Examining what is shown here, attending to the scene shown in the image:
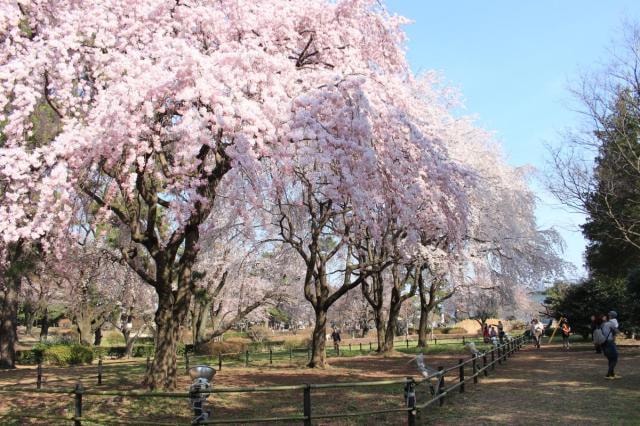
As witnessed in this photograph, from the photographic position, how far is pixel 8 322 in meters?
25.0

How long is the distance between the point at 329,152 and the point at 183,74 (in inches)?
126

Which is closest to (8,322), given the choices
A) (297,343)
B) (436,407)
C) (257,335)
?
(436,407)

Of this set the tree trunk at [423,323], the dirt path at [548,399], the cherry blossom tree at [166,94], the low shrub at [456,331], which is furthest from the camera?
the low shrub at [456,331]

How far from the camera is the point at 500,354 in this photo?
77.6 ft

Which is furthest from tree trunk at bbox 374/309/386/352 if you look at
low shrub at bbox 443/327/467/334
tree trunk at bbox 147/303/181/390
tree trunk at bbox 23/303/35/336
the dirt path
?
low shrub at bbox 443/327/467/334

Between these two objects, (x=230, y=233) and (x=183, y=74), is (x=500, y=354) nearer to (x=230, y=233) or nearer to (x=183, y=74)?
(x=230, y=233)

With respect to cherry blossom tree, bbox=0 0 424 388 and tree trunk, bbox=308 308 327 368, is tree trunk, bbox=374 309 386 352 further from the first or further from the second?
cherry blossom tree, bbox=0 0 424 388

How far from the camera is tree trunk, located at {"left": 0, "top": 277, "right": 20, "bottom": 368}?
81.6ft

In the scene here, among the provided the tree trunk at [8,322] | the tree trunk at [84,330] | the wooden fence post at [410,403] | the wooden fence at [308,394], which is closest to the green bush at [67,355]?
the tree trunk at [8,322]

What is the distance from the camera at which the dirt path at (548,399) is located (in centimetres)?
1051

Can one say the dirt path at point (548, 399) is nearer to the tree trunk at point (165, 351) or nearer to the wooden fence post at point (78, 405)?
the wooden fence post at point (78, 405)

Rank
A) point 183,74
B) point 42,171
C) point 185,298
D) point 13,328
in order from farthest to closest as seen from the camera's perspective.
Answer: point 13,328 → point 185,298 → point 42,171 → point 183,74

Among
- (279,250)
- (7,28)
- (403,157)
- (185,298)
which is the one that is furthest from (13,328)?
(403,157)

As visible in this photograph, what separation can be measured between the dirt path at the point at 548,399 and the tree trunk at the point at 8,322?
1984 cm
